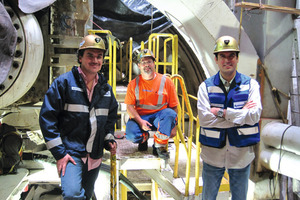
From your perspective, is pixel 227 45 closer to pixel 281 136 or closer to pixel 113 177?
pixel 113 177

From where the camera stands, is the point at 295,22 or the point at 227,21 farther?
the point at 295,22

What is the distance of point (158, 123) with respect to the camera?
9.70ft

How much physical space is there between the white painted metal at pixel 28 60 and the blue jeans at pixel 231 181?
2447 mm

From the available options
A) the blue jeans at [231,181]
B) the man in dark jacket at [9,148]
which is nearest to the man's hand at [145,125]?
the blue jeans at [231,181]

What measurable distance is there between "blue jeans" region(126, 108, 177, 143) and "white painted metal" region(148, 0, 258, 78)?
168cm

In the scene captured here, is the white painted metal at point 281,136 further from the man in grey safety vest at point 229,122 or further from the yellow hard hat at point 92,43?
the yellow hard hat at point 92,43

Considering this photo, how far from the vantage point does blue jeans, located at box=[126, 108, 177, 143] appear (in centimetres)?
292

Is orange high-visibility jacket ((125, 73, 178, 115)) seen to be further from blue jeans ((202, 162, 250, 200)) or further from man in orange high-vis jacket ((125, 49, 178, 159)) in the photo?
blue jeans ((202, 162, 250, 200))

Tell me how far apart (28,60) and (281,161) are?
437 cm

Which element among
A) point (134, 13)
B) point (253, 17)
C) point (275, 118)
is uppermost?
point (134, 13)

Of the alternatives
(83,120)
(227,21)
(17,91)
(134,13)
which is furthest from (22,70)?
(134,13)

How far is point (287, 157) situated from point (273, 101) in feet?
3.74

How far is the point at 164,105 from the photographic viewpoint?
315cm

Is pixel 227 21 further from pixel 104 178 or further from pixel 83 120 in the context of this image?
pixel 104 178
